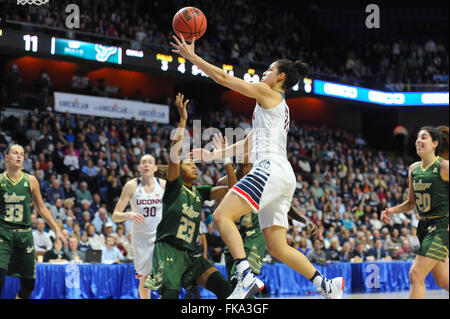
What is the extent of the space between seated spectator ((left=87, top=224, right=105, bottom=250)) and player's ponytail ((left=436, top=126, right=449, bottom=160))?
738 cm

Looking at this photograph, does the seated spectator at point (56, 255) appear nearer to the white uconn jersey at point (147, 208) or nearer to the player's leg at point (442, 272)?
the white uconn jersey at point (147, 208)

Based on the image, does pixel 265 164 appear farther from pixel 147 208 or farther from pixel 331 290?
pixel 147 208

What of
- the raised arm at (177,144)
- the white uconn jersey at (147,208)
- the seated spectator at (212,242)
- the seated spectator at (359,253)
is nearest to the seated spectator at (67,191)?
the seated spectator at (212,242)

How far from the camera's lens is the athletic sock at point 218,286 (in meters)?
5.27

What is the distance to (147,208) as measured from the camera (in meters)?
7.39

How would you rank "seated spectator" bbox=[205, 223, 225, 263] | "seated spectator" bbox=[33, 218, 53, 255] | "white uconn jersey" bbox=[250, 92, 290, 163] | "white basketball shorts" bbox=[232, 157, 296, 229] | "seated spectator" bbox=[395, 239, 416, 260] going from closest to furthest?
"white basketball shorts" bbox=[232, 157, 296, 229] → "white uconn jersey" bbox=[250, 92, 290, 163] → "seated spectator" bbox=[33, 218, 53, 255] → "seated spectator" bbox=[205, 223, 225, 263] → "seated spectator" bbox=[395, 239, 416, 260]

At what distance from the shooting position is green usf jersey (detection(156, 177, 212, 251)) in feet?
17.7

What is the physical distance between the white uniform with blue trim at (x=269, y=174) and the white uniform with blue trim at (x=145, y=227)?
2761mm

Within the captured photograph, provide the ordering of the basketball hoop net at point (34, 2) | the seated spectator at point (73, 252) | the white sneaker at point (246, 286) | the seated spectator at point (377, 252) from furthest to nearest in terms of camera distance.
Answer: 1. the basketball hoop net at point (34, 2)
2. the seated spectator at point (377, 252)
3. the seated spectator at point (73, 252)
4. the white sneaker at point (246, 286)

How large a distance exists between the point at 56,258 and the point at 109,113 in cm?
860

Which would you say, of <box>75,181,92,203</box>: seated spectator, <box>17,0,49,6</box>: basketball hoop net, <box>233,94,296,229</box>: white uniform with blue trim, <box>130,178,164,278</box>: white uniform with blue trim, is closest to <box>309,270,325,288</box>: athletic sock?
<box>233,94,296,229</box>: white uniform with blue trim

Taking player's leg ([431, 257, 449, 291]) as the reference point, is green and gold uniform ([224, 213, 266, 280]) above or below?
above

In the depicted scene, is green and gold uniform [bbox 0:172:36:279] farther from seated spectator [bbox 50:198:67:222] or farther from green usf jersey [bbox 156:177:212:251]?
seated spectator [bbox 50:198:67:222]

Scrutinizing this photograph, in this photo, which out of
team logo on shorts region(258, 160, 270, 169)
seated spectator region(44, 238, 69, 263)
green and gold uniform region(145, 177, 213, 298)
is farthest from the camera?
seated spectator region(44, 238, 69, 263)
